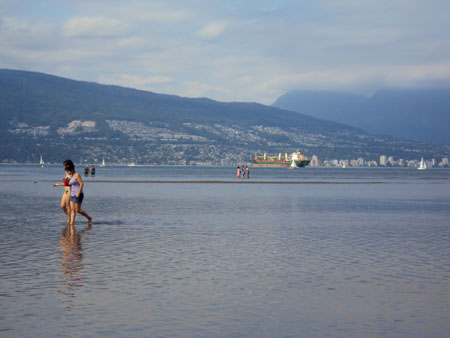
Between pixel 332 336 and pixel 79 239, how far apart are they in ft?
36.4

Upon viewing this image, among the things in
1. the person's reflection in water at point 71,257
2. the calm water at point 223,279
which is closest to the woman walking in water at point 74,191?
the calm water at point 223,279

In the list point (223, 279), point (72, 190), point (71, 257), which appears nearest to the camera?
point (223, 279)

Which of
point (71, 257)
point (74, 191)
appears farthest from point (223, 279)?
point (74, 191)

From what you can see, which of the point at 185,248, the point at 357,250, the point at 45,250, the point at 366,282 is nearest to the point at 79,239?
the point at 45,250

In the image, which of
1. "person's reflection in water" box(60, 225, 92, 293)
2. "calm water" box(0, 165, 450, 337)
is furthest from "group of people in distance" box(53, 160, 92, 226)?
"person's reflection in water" box(60, 225, 92, 293)

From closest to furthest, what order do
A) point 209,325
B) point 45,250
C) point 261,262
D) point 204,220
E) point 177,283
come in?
1. point 209,325
2. point 177,283
3. point 261,262
4. point 45,250
5. point 204,220

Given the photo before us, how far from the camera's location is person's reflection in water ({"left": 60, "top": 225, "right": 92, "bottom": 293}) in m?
11.6

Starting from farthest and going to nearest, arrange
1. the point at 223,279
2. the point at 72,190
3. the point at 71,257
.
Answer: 1. the point at 72,190
2. the point at 71,257
3. the point at 223,279

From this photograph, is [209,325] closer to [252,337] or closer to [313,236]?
[252,337]

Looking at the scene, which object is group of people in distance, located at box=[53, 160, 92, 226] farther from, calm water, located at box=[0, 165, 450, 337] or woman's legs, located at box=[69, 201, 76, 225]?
calm water, located at box=[0, 165, 450, 337]

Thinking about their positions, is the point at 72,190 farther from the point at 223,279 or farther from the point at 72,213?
the point at 223,279

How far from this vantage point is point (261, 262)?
1417 cm

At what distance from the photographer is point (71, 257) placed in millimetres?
14477

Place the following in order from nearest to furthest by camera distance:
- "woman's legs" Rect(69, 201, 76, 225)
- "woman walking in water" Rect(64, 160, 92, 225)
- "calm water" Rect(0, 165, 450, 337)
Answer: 1. "calm water" Rect(0, 165, 450, 337)
2. "woman walking in water" Rect(64, 160, 92, 225)
3. "woman's legs" Rect(69, 201, 76, 225)
